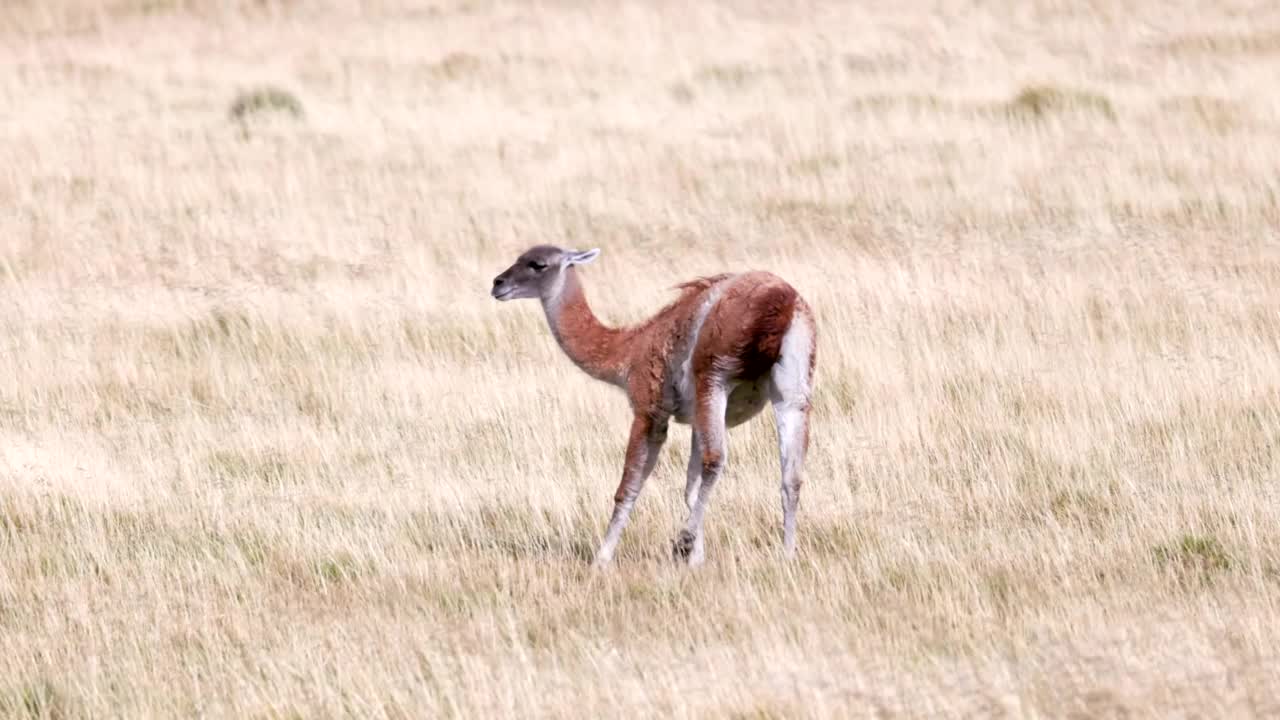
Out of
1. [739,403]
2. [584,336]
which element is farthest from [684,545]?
[584,336]

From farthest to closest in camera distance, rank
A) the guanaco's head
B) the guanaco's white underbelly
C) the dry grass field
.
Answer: the guanaco's head
the guanaco's white underbelly
the dry grass field

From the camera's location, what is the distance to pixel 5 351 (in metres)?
11.4

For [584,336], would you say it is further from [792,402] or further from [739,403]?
[792,402]

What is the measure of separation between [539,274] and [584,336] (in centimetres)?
39

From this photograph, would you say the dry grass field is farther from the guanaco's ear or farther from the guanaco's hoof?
the guanaco's ear

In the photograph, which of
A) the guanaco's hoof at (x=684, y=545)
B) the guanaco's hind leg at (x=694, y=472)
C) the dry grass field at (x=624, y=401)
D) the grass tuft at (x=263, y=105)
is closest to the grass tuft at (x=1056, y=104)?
the dry grass field at (x=624, y=401)

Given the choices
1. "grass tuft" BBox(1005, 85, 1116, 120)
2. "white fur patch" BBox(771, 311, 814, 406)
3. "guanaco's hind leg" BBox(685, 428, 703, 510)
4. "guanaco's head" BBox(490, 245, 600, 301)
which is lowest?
"grass tuft" BBox(1005, 85, 1116, 120)

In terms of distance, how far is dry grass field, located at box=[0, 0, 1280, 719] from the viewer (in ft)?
19.8

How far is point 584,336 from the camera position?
7.75 m

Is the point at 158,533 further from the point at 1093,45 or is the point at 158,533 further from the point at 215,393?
the point at 1093,45

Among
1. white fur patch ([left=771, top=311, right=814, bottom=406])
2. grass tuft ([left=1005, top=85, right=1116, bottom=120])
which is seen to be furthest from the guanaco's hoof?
grass tuft ([left=1005, top=85, right=1116, bottom=120])

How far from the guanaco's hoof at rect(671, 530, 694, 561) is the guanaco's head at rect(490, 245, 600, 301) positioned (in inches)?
50.2

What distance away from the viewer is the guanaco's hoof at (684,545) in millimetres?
7238

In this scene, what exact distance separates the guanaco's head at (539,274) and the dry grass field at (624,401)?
93 centimetres
